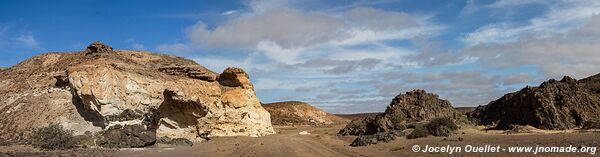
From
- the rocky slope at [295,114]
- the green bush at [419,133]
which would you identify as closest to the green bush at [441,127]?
the green bush at [419,133]

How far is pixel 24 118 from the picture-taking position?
22.3m

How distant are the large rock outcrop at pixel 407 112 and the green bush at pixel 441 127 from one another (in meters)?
2.51

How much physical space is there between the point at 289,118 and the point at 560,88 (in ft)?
165

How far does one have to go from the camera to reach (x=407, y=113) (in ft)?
82.3

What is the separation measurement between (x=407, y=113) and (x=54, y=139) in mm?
15995

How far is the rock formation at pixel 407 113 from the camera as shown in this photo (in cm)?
2384

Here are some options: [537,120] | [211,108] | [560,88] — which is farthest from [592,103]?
[211,108]

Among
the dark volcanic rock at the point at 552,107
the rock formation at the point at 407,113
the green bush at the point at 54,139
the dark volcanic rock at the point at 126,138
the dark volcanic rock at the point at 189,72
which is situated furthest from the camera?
the dark volcanic rock at the point at 189,72

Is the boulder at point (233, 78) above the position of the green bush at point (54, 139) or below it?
above

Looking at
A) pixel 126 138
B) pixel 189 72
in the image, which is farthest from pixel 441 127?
pixel 189 72

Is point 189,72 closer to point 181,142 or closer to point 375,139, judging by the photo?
point 181,142

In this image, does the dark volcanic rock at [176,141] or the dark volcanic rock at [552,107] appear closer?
the dark volcanic rock at [552,107]

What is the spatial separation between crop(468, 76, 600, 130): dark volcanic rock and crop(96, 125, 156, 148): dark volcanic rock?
15.3 m

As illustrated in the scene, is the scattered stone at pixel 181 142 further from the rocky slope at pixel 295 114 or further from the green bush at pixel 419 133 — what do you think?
the rocky slope at pixel 295 114
